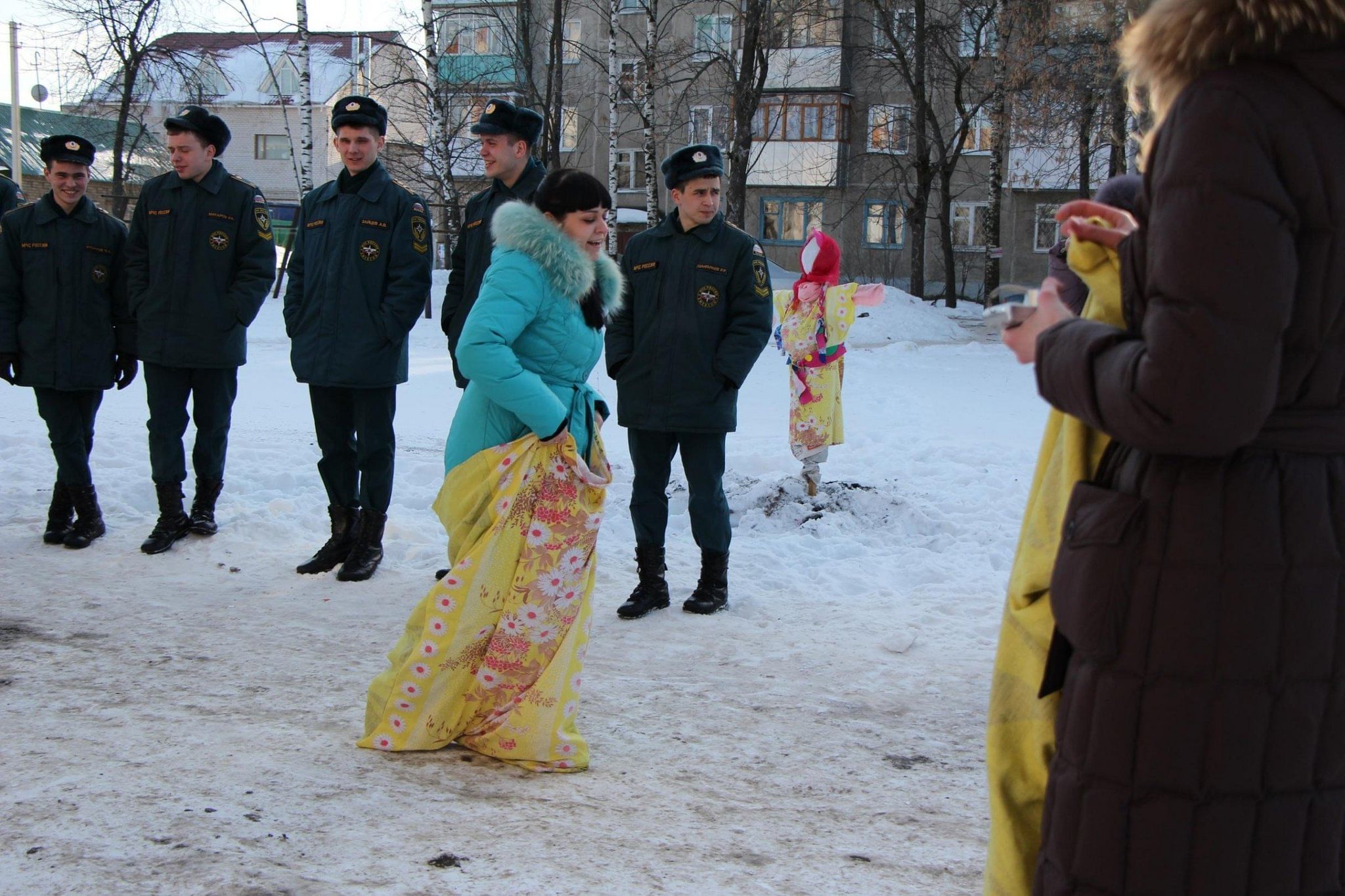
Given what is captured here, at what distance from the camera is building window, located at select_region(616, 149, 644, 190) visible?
128ft

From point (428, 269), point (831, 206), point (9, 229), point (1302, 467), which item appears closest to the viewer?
point (1302, 467)

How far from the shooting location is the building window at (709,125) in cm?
3266

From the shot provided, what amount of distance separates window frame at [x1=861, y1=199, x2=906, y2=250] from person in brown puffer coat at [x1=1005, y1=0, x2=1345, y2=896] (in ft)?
114

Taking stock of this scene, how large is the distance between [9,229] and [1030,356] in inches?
244

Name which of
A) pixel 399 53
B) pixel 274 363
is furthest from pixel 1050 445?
pixel 399 53

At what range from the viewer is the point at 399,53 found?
24938 millimetres

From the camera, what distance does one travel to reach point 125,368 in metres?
6.68

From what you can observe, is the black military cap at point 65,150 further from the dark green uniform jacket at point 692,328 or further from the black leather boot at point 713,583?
the black leather boot at point 713,583

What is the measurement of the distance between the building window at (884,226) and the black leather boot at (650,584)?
103 ft

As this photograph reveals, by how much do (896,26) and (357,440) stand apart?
81.8 ft

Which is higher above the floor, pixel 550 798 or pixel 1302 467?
pixel 1302 467

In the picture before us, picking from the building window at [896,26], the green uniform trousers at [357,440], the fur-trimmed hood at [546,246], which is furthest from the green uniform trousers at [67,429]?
the building window at [896,26]

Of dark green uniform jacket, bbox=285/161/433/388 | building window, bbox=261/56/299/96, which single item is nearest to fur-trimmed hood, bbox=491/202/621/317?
→ dark green uniform jacket, bbox=285/161/433/388

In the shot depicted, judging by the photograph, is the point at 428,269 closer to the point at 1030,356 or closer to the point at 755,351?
the point at 755,351
